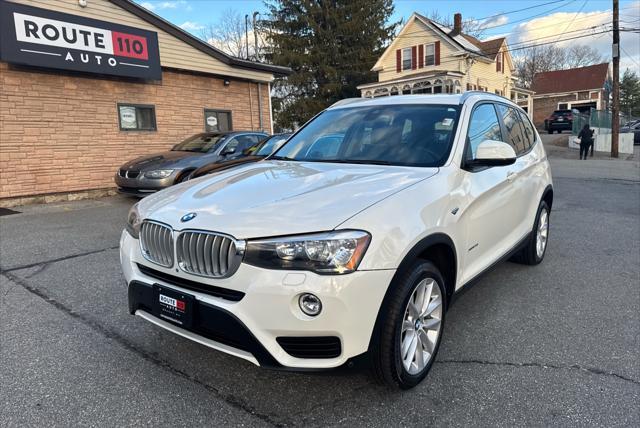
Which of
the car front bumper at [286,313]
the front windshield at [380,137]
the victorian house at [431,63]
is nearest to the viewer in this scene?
the car front bumper at [286,313]

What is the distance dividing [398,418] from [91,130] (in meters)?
10.7

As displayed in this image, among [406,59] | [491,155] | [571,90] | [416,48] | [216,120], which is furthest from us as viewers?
[571,90]

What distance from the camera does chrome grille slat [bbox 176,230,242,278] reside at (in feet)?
7.67

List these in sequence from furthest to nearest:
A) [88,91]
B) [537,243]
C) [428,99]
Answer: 1. [88,91]
2. [537,243]
3. [428,99]

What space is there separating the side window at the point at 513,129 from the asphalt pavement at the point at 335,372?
1.31 m

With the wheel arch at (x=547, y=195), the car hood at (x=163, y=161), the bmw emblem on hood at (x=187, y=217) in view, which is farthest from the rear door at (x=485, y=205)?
the car hood at (x=163, y=161)

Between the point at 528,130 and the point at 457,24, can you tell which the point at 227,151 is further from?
the point at 457,24

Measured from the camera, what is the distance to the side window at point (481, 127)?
136 inches

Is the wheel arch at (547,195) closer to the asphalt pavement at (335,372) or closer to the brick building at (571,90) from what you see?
the asphalt pavement at (335,372)

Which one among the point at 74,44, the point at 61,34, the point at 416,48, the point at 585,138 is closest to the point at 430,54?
the point at 416,48

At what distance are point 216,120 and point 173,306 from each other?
12.2 m

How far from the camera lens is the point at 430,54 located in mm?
33438

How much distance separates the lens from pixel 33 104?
9984mm

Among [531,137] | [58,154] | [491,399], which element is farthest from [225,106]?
[491,399]
